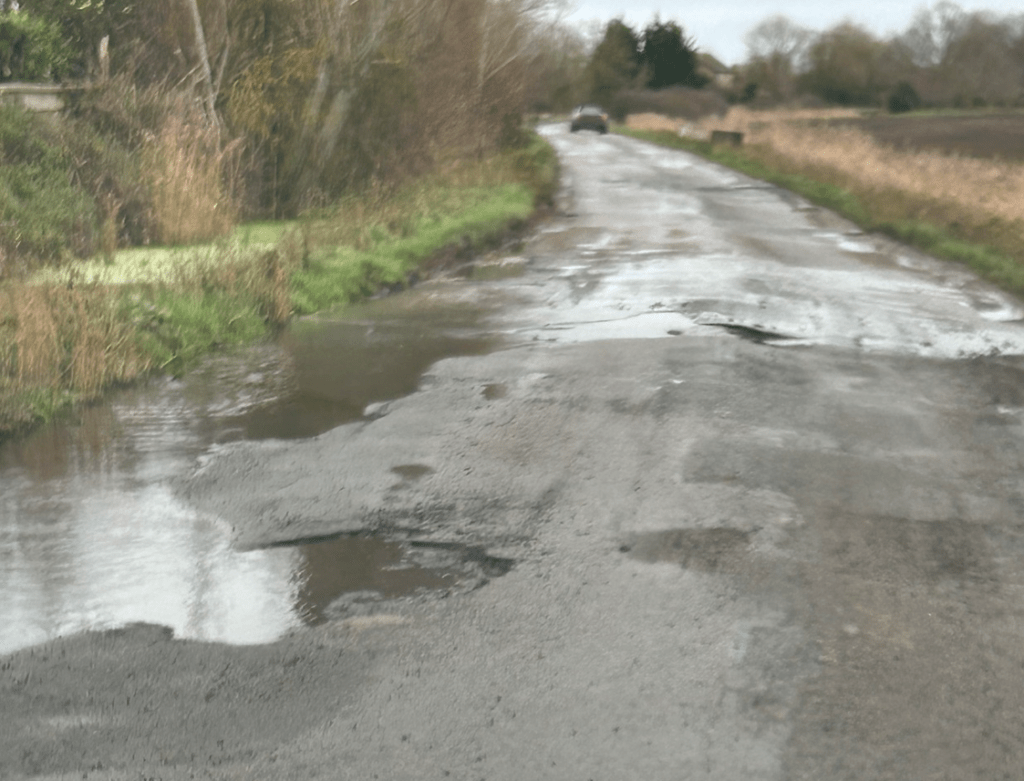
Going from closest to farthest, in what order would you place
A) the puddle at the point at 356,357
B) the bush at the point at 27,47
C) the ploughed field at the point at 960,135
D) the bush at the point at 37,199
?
the puddle at the point at 356,357 < the bush at the point at 37,199 < the bush at the point at 27,47 < the ploughed field at the point at 960,135

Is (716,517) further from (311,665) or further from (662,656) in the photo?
(311,665)

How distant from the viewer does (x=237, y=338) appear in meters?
10.8

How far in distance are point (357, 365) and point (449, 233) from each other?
793 centimetres

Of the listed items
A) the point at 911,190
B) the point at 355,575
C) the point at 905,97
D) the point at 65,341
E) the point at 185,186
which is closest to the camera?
the point at 355,575

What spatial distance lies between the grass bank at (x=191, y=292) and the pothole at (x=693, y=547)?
4295mm

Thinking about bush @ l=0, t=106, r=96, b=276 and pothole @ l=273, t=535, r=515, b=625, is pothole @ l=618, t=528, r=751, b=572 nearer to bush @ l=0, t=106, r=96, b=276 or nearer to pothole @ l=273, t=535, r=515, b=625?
pothole @ l=273, t=535, r=515, b=625

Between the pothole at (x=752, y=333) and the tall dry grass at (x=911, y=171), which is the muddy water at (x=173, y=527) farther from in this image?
the tall dry grass at (x=911, y=171)

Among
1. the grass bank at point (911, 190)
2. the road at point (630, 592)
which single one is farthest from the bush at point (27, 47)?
the grass bank at point (911, 190)

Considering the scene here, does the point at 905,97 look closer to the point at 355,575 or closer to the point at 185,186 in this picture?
the point at 185,186

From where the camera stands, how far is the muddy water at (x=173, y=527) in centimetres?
505

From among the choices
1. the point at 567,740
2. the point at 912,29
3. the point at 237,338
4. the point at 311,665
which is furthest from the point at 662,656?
the point at 912,29

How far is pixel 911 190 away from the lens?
75.8 feet

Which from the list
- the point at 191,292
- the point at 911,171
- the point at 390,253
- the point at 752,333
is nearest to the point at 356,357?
the point at 191,292

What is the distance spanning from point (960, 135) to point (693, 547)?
4277 cm
